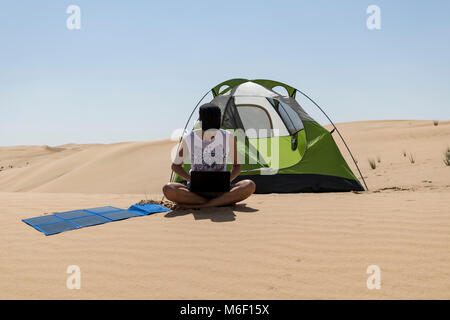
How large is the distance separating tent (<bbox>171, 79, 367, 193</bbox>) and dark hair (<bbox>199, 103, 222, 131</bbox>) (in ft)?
6.56

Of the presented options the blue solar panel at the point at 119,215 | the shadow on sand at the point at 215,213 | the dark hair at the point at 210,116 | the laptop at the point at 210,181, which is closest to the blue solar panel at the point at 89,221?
the blue solar panel at the point at 119,215

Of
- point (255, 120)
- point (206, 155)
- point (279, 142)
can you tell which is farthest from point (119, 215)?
point (255, 120)

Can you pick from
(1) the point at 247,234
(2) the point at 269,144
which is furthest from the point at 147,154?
(1) the point at 247,234

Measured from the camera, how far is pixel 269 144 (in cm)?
721

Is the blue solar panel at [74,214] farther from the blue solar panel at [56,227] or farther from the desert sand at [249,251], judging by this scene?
the desert sand at [249,251]

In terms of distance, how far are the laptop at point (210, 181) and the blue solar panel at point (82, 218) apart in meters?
0.64

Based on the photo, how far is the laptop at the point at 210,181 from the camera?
4328 millimetres

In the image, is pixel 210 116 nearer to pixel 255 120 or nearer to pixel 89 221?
pixel 89 221

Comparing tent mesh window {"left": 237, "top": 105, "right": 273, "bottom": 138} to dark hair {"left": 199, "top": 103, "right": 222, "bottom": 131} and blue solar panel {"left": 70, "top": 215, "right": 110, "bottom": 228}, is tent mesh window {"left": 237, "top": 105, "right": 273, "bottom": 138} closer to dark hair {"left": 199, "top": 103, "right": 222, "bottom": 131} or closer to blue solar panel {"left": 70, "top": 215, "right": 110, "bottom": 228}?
dark hair {"left": 199, "top": 103, "right": 222, "bottom": 131}

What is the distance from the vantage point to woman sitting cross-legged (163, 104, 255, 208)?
14.3 feet

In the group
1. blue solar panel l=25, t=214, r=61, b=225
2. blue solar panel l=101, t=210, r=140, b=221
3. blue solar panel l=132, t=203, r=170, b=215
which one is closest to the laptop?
blue solar panel l=132, t=203, r=170, b=215

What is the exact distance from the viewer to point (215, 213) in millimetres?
4391
